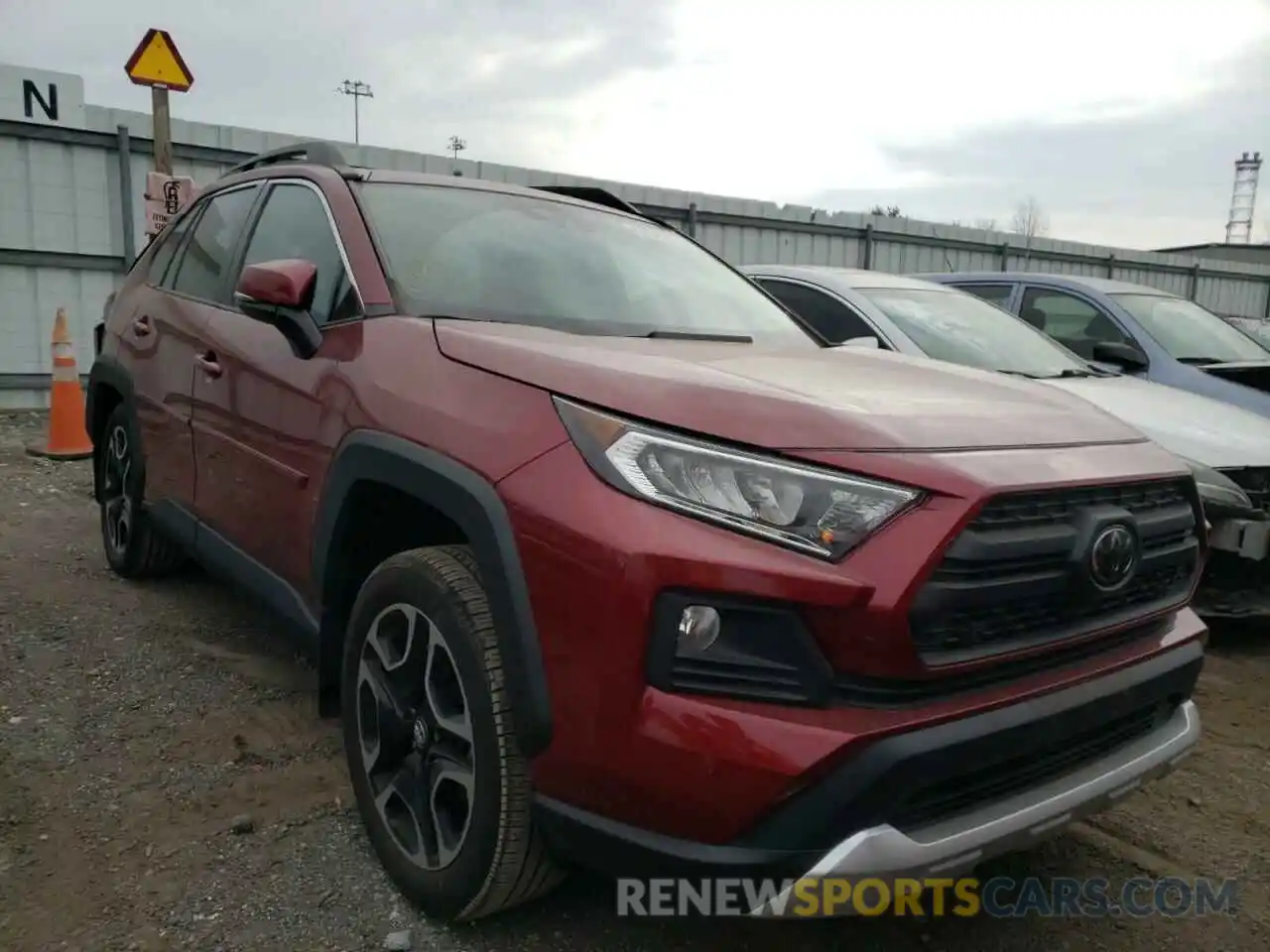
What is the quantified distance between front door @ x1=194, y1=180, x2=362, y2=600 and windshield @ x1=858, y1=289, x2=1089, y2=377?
118 inches

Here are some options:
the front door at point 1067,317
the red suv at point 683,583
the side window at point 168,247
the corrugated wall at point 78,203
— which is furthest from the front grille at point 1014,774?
the corrugated wall at point 78,203

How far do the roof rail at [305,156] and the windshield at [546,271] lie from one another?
0.35m

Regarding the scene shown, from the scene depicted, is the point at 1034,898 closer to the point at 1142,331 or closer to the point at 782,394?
the point at 782,394

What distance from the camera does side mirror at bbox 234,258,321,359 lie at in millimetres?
2459

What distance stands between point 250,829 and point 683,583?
1.53 metres

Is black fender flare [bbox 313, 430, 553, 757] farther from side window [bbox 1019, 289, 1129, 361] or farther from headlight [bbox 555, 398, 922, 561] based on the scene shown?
side window [bbox 1019, 289, 1129, 361]

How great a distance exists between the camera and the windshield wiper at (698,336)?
2.58 meters

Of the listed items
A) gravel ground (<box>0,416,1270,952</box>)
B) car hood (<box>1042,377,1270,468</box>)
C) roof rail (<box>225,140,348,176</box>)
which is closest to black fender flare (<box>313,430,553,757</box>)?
gravel ground (<box>0,416,1270,952</box>)

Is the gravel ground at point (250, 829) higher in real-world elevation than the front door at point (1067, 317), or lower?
lower

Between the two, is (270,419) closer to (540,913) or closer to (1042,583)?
(540,913)

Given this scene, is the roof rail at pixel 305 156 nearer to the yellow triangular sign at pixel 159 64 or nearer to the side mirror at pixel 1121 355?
the yellow triangular sign at pixel 159 64

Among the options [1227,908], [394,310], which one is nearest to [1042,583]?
[1227,908]

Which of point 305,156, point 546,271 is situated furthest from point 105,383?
point 546,271

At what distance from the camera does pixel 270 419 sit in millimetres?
2711
